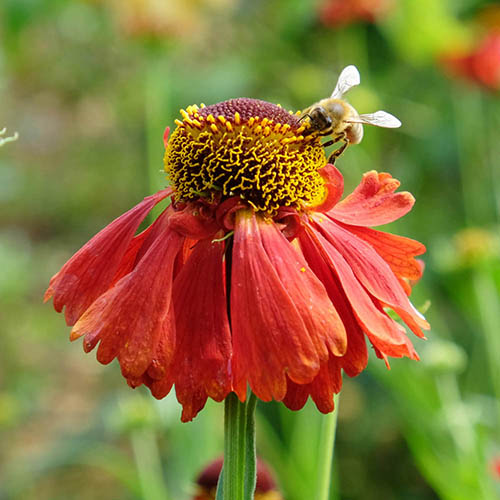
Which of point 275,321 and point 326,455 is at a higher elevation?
point 275,321

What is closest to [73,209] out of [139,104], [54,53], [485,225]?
[139,104]

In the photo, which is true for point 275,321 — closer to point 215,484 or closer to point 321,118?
point 321,118

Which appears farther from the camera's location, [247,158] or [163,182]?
[163,182]

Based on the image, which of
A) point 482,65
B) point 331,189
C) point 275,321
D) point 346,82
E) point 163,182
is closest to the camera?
point 275,321

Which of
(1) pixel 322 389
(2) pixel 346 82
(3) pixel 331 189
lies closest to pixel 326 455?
(1) pixel 322 389

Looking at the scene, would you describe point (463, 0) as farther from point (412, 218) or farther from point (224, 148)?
point (224, 148)

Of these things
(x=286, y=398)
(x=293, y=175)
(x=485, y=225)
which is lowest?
(x=485, y=225)
